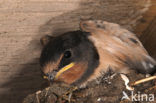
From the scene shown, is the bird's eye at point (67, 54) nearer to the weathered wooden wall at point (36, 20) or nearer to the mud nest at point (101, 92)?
the mud nest at point (101, 92)

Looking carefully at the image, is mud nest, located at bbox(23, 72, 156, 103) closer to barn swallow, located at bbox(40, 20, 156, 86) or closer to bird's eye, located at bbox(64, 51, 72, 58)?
barn swallow, located at bbox(40, 20, 156, 86)

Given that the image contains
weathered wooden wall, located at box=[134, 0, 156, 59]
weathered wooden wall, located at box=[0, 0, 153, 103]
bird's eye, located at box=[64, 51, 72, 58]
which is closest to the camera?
bird's eye, located at box=[64, 51, 72, 58]

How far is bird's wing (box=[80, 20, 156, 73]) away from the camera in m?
1.54

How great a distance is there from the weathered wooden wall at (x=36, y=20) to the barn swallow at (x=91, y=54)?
3.2 inches

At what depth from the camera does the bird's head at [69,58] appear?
132 cm

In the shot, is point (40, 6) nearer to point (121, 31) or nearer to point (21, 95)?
point (121, 31)

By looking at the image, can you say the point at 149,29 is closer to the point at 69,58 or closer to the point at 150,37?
the point at 150,37

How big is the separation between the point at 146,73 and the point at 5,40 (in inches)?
38.2

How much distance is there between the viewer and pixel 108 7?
5.12 feet

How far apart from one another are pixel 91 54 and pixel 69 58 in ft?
0.54

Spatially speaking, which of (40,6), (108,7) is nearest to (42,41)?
(40,6)

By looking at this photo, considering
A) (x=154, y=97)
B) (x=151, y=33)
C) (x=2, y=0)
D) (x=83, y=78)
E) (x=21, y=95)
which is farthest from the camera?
(x=21, y=95)

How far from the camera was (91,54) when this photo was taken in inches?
56.4

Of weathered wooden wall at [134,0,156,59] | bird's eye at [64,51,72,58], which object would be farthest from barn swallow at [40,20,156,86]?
weathered wooden wall at [134,0,156,59]
